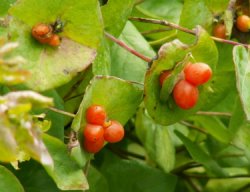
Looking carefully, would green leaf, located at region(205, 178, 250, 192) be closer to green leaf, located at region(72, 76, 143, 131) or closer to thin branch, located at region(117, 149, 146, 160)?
thin branch, located at region(117, 149, 146, 160)

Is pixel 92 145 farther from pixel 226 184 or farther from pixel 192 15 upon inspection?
pixel 226 184

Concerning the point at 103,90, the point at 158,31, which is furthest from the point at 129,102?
the point at 158,31

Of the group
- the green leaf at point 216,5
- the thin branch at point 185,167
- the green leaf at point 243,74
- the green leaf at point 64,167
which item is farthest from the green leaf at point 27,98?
the thin branch at point 185,167

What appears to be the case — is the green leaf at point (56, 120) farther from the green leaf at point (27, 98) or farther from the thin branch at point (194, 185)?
the thin branch at point (194, 185)

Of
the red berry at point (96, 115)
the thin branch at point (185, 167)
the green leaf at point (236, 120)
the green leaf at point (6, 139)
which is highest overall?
the green leaf at point (6, 139)

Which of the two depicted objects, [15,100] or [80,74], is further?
[80,74]

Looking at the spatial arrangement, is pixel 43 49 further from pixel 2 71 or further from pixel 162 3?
pixel 162 3

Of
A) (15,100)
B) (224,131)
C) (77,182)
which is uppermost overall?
(15,100)

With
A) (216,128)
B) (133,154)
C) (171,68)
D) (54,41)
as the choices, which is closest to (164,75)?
(171,68)
